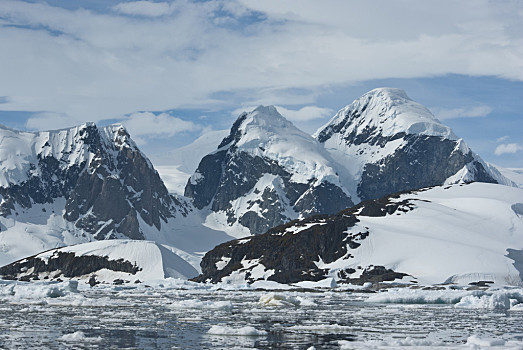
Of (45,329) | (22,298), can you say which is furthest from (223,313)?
(22,298)

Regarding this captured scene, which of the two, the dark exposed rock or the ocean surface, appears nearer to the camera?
the ocean surface

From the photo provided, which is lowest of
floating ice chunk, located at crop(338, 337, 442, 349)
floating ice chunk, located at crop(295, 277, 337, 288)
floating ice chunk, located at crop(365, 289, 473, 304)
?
floating ice chunk, located at crop(338, 337, 442, 349)

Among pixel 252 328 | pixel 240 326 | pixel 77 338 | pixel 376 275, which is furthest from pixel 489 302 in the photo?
pixel 376 275

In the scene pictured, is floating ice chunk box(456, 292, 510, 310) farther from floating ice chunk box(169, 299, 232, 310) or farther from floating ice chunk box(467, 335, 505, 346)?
floating ice chunk box(467, 335, 505, 346)

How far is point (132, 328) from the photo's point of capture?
5866cm

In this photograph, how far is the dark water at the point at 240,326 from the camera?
48.4 metres

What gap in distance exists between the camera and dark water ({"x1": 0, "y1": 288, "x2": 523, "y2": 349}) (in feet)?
159

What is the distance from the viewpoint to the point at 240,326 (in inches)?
2392

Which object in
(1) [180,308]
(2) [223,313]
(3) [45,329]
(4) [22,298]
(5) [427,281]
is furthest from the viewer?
(5) [427,281]

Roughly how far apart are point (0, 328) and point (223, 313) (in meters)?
26.9

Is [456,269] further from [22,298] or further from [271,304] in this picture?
[22,298]

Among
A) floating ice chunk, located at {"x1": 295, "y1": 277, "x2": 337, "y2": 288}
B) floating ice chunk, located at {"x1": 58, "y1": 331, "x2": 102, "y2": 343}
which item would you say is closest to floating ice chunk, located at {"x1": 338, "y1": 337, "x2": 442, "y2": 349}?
floating ice chunk, located at {"x1": 58, "y1": 331, "x2": 102, "y2": 343}

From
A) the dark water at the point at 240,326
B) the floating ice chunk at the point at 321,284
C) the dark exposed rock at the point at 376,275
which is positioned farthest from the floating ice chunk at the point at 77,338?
the dark exposed rock at the point at 376,275

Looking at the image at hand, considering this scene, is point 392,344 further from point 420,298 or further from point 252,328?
point 420,298
